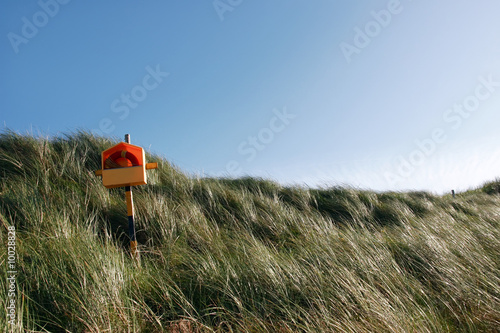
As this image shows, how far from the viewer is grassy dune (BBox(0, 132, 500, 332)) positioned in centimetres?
205

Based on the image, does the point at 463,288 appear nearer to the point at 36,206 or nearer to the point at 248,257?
the point at 248,257

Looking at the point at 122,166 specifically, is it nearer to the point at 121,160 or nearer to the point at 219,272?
the point at 121,160

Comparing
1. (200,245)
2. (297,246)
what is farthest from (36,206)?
(297,246)

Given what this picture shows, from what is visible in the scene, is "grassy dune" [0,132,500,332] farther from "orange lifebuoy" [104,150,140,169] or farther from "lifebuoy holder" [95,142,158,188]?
"orange lifebuoy" [104,150,140,169]

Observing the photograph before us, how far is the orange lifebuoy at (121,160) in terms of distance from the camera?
3.46 m

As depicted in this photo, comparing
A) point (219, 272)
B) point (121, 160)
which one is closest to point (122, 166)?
point (121, 160)

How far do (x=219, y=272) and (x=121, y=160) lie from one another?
177cm

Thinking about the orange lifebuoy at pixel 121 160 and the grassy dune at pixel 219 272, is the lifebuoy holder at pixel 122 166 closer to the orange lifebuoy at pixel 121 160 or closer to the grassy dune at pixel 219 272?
the orange lifebuoy at pixel 121 160

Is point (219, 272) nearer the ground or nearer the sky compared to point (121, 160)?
nearer the ground

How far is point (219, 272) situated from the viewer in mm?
2699

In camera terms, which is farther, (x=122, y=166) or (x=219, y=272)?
(x=122, y=166)

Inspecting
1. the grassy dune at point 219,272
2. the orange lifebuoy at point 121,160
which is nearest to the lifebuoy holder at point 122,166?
the orange lifebuoy at point 121,160

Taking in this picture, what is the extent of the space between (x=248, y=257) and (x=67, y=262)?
5.13 feet

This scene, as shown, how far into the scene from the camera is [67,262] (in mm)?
2387
